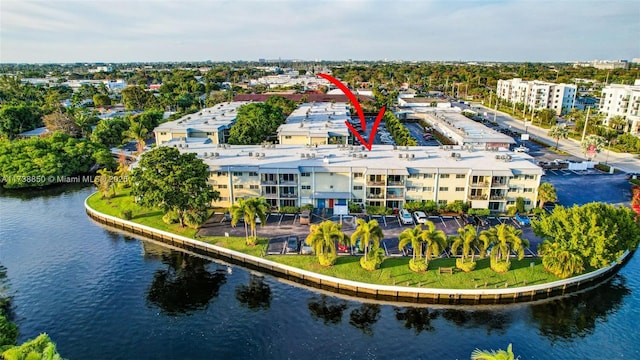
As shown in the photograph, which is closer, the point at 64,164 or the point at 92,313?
the point at 92,313

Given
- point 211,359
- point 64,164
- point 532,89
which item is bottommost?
point 211,359

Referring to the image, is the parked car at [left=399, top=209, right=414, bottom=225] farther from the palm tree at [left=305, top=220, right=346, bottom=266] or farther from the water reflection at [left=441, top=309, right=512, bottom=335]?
the water reflection at [left=441, top=309, right=512, bottom=335]

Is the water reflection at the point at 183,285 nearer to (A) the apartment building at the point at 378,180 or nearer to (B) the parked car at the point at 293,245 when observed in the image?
(B) the parked car at the point at 293,245

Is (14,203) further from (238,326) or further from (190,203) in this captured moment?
(238,326)

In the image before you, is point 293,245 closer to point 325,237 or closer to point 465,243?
point 325,237

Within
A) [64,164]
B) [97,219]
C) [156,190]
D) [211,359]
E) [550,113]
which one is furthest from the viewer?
[550,113]

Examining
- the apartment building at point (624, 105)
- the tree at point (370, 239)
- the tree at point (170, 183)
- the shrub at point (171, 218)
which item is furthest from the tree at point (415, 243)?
the apartment building at point (624, 105)

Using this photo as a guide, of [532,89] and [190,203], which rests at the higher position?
[532,89]

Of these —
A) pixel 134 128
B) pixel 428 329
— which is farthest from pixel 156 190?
pixel 134 128
